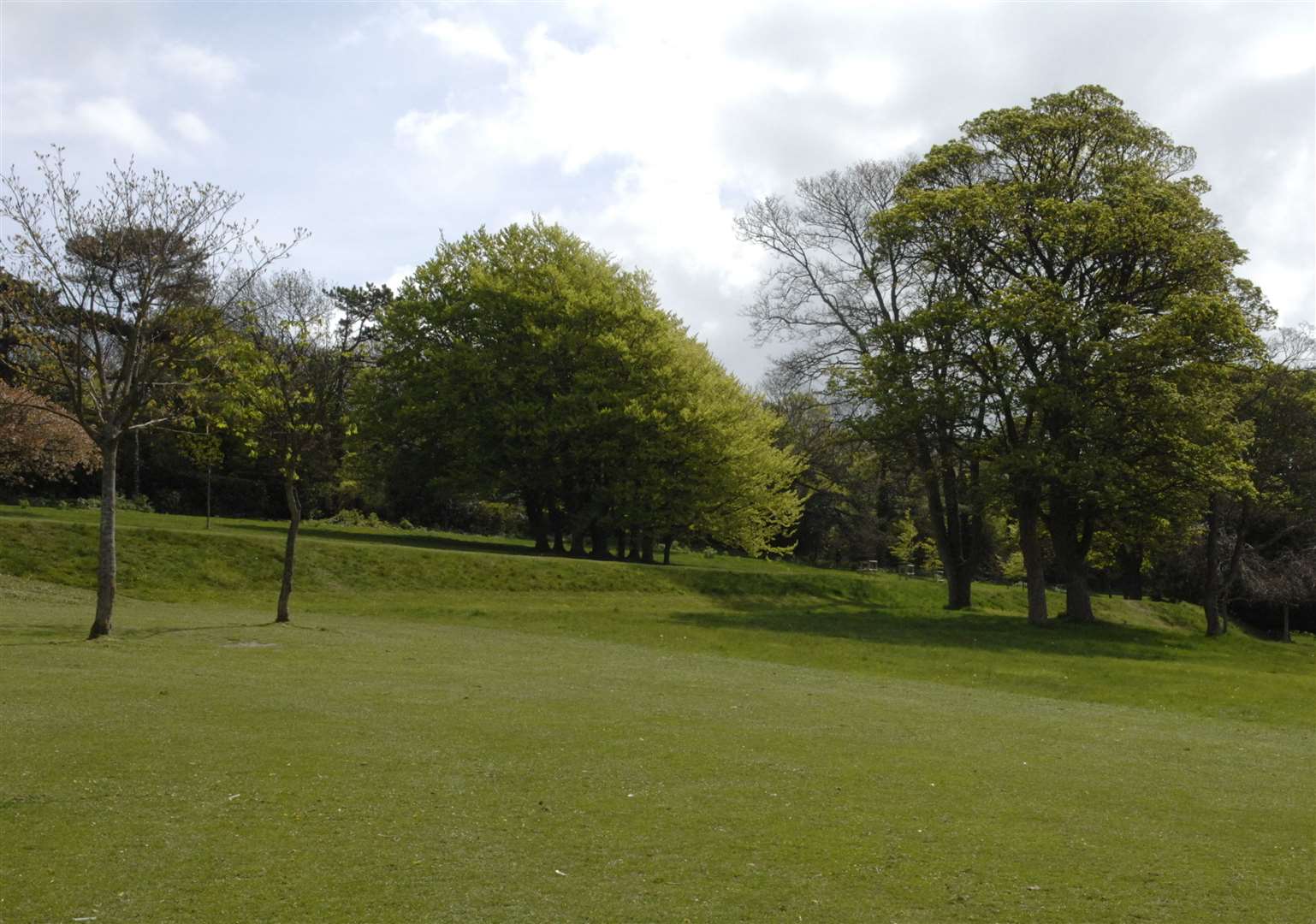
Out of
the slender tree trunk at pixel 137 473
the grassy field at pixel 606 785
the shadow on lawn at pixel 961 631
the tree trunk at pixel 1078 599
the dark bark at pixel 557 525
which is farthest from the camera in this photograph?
the slender tree trunk at pixel 137 473

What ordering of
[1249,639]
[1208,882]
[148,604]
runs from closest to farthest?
[1208,882] → [148,604] → [1249,639]

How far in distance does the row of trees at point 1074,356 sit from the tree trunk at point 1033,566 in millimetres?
115

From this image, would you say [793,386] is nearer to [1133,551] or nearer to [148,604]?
[1133,551]

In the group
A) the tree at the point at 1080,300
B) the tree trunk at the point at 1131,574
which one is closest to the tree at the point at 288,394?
the tree at the point at 1080,300

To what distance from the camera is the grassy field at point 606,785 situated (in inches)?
306

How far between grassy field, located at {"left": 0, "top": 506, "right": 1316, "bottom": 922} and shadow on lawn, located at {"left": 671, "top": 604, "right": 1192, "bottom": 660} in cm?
655

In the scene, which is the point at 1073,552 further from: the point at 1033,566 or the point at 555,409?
the point at 555,409

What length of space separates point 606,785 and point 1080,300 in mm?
32896

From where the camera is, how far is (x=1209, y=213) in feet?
131

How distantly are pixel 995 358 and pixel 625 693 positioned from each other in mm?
24421

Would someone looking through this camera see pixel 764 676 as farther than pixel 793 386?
No

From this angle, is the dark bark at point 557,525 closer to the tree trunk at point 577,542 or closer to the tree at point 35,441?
the tree trunk at point 577,542

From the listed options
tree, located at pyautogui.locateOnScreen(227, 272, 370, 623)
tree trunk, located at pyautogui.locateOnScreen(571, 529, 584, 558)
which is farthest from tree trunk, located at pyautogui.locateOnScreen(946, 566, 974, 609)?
tree, located at pyautogui.locateOnScreen(227, 272, 370, 623)

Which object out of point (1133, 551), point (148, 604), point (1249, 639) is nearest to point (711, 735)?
point (148, 604)
